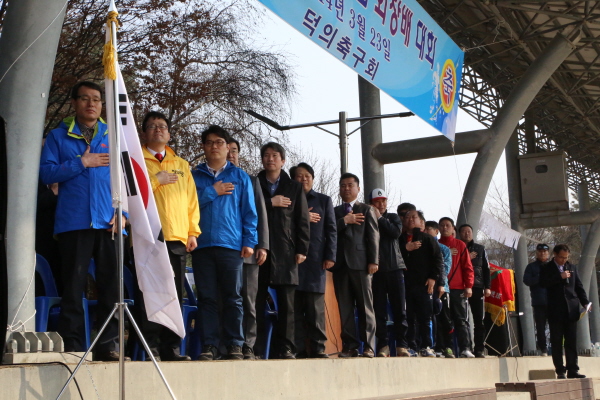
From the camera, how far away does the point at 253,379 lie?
5203 mm

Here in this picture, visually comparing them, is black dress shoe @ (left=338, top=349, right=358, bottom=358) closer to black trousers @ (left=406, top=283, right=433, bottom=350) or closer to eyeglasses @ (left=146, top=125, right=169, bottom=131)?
black trousers @ (left=406, top=283, right=433, bottom=350)

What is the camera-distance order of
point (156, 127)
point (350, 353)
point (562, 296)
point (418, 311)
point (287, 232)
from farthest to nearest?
point (562, 296)
point (418, 311)
point (350, 353)
point (287, 232)
point (156, 127)

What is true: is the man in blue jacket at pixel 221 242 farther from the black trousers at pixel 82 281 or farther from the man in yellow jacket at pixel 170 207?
the black trousers at pixel 82 281

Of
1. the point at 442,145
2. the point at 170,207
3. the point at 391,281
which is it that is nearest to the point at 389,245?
the point at 391,281

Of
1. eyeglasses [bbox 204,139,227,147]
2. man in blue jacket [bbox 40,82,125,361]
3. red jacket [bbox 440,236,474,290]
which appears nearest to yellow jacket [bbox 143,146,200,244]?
eyeglasses [bbox 204,139,227,147]

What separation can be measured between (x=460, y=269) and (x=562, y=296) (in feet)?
4.78

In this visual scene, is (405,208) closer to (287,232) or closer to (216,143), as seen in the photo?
(287,232)

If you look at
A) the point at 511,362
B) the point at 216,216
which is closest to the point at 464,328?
the point at 511,362

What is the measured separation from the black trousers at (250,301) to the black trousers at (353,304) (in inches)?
57.8

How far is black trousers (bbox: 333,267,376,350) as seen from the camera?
720 centimetres

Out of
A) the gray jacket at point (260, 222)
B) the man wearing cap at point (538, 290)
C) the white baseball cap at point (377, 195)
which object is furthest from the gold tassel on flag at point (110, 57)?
the man wearing cap at point (538, 290)

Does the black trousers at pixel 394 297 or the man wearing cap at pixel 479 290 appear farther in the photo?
the man wearing cap at pixel 479 290

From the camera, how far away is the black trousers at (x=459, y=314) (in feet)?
32.3

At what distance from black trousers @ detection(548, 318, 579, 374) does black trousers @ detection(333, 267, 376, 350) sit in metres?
4.03
